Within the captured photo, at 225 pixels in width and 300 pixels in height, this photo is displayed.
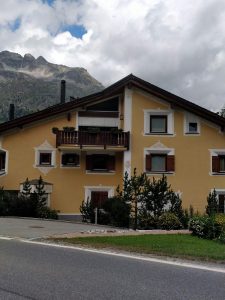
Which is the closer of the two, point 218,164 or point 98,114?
point 218,164

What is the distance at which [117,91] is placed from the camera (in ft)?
118

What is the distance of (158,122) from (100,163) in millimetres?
5178

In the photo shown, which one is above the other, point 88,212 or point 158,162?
point 158,162

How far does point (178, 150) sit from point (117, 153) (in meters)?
4.40

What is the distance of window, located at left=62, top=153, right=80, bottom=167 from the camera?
35.8 meters

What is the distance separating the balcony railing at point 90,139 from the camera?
112ft

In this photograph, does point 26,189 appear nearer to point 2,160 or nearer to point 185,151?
point 2,160

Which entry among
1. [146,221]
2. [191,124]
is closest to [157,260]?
[146,221]

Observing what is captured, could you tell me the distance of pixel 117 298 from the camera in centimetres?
725

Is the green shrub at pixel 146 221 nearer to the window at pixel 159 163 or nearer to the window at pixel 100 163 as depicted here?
the window at pixel 159 163

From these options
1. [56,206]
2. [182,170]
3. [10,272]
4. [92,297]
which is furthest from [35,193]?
[92,297]

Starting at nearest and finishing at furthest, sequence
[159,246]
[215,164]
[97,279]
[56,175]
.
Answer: [97,279]
[159,246]
[215,164]
[56,175]

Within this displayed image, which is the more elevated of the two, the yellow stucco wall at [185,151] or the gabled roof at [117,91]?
the gabled roof at [117,91]

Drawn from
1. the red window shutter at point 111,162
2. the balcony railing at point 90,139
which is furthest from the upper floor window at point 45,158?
the red window shutter at point 111,162
